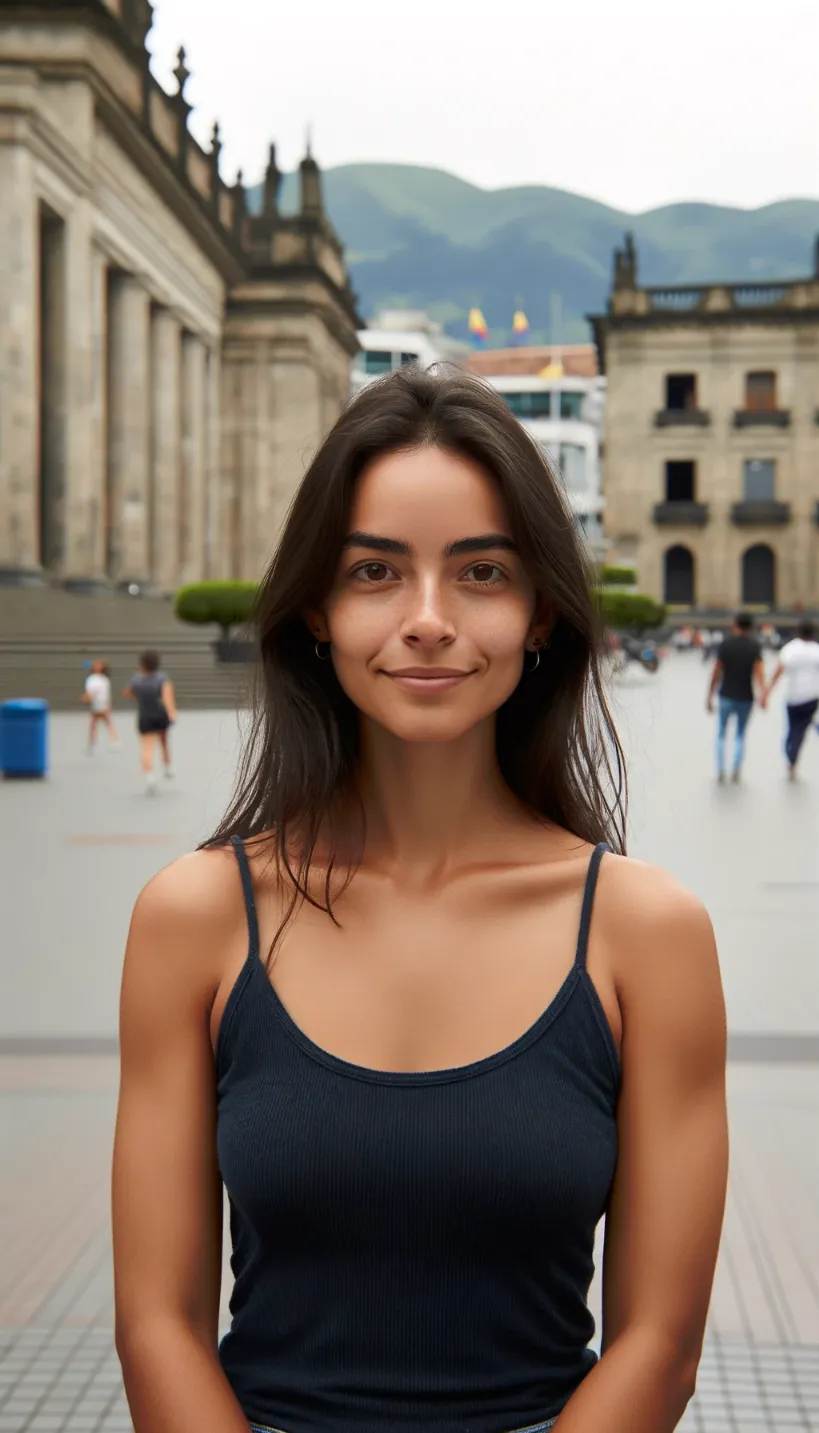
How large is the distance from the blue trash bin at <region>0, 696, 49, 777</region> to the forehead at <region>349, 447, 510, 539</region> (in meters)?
15.6

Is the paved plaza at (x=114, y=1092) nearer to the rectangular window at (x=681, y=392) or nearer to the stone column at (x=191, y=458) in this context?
the stone column at (x=191, y=458)

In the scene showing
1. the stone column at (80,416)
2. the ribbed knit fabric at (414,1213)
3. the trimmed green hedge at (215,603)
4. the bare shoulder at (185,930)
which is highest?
the stone column at (80,416)

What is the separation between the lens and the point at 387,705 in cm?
191

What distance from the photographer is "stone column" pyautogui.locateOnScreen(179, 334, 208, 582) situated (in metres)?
53.5

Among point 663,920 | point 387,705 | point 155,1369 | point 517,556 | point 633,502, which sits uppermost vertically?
point 633,502

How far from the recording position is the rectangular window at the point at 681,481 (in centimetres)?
8112

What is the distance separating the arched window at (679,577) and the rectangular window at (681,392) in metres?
6.70

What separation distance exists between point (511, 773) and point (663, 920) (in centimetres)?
41

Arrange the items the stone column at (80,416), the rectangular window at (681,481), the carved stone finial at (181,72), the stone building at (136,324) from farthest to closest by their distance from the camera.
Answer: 1. the rectangular window at (681,481)
2. the carved stone finial at (181,72)
3. the stone column at (80,416)
4. the stone building at (136,324)

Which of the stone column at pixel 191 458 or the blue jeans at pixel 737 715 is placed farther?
the stone column at pixel 191 458

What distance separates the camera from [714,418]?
263 ft

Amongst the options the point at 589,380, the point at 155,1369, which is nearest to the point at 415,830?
the point at 155,1369

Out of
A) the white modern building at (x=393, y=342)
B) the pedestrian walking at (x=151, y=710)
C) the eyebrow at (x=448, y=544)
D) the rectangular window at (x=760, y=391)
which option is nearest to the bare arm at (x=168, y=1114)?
the eyebrow at (x=448, y=544)

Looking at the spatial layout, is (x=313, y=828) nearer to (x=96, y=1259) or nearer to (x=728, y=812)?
(x=96, y=1259)
